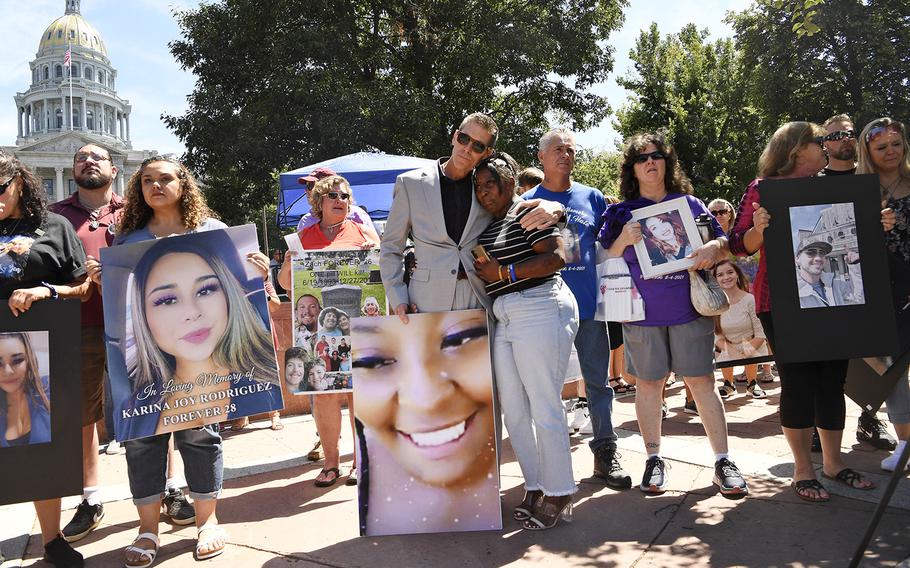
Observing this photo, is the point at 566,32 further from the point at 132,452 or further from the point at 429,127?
the point at 132,452

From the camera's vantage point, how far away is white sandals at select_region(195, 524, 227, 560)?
11.1 feet

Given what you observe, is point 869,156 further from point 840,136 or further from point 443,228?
point 443,228

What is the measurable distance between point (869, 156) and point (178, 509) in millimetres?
4579

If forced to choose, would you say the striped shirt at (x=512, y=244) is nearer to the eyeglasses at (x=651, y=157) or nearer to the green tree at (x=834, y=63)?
the eyeglasses at (x=651, y=157)

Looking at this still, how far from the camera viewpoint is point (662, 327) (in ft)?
13.1

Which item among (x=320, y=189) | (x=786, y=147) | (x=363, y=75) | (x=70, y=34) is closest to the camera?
(x=786, y=147)

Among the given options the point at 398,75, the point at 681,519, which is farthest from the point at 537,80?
the point at 681,519

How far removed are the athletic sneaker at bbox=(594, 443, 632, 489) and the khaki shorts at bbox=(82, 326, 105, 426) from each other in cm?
306

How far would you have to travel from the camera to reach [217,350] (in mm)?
3492

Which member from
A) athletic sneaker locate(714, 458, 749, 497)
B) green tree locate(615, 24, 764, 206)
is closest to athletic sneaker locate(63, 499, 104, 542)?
athletic sneaker locate(714, 458, 749, 497)

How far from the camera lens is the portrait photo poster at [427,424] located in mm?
3514

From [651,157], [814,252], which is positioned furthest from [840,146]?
[651,157]

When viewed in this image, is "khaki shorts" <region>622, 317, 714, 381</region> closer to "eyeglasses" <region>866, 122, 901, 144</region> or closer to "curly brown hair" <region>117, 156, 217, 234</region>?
"eyeglasses" <region>866, 122, 901, 144</region>

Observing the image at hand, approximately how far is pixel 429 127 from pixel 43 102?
12690 centimetres
